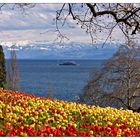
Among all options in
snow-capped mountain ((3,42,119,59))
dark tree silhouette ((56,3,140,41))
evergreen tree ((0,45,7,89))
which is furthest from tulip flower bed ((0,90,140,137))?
evergreen tree ((0,45,7,89))

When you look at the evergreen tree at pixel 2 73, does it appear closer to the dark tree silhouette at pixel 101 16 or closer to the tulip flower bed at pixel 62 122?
the tulip flower bed at pixel 62 122

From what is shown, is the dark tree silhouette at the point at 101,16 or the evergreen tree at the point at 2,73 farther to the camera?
the evergreen tree at the point at 2,73

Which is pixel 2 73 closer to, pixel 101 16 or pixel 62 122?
pixel 101 16

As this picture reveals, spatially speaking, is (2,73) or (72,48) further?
(2,73)

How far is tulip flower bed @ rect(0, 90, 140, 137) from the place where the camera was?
8.67m

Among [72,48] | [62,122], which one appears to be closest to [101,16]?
[62,122]

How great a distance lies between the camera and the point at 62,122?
1030 cm

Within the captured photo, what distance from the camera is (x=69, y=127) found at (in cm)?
930

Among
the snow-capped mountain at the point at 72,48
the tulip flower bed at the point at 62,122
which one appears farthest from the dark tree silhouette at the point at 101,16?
the tulip flower bed at the point at 62,122

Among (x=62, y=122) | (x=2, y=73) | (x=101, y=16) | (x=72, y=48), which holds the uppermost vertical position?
(x=101, y=16)

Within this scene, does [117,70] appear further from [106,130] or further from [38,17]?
[106,130]

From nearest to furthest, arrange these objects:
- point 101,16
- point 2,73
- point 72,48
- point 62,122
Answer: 1. point 62,122
2. point 101,16
3. point 72,48
4. point 2,73

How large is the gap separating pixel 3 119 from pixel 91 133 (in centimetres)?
200

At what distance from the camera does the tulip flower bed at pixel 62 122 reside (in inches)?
341
